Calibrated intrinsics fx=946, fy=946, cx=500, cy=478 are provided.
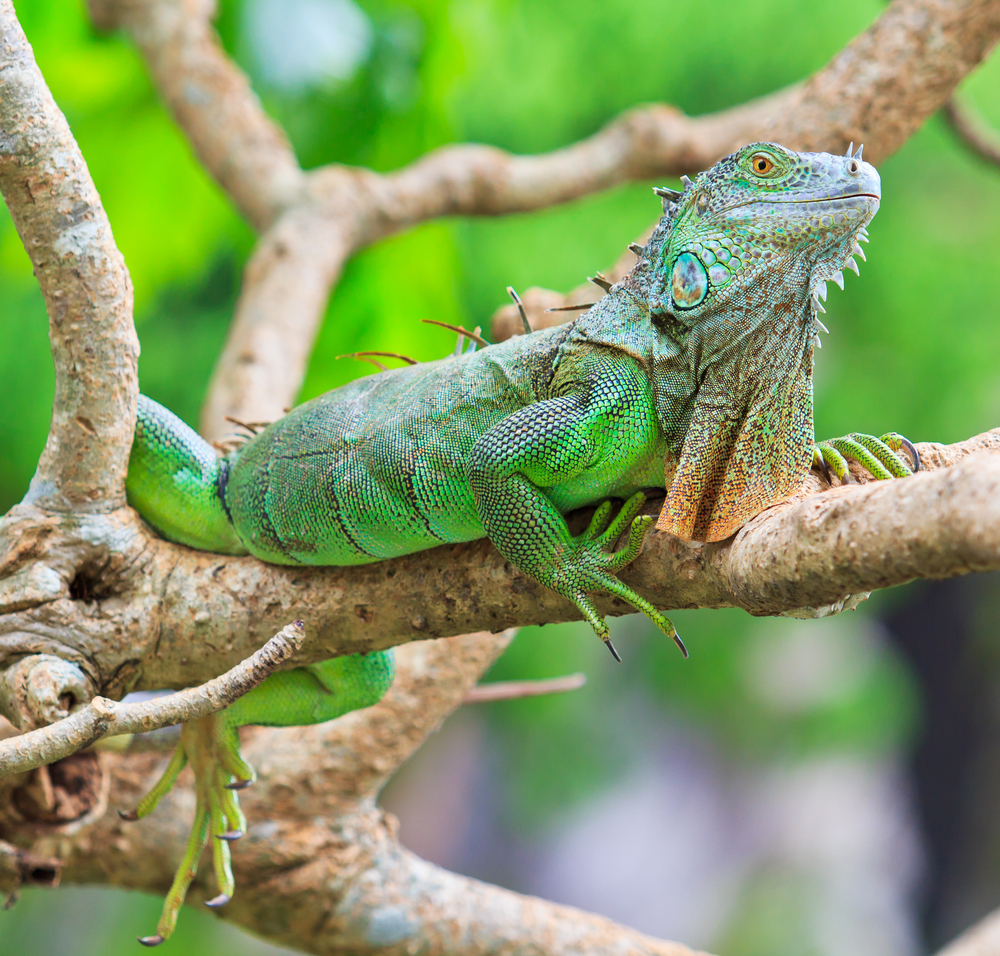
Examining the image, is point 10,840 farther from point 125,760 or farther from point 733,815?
point 733,815

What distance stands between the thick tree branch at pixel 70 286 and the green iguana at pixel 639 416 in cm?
52

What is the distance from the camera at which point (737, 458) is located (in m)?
2.08

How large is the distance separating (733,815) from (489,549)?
7.34 meters

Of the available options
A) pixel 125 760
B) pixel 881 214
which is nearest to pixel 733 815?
pixel 881 214

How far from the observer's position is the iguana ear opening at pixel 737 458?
205cm

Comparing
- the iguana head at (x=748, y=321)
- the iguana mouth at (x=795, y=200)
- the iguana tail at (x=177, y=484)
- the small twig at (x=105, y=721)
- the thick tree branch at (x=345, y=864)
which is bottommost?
the thick tree branch at (x=345, y=864)

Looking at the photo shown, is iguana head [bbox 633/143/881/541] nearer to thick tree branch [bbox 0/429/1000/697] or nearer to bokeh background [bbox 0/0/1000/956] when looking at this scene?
thick tree branch [bbox 0/429/1000/697]

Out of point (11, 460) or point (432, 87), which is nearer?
point (432, 87)

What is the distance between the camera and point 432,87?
616 cm

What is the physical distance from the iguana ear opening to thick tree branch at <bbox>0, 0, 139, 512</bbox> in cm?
145

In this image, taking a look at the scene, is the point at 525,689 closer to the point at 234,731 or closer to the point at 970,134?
the point at 234,731

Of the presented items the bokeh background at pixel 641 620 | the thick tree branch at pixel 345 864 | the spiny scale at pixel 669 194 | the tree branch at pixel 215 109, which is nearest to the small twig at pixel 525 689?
the thick tree branch at pixel 345 864

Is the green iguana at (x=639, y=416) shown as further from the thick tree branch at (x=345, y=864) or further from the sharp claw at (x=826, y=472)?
the thick tree branch at (x=345, y=864)

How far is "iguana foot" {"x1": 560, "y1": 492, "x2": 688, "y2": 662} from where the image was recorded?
2053 millimetres
